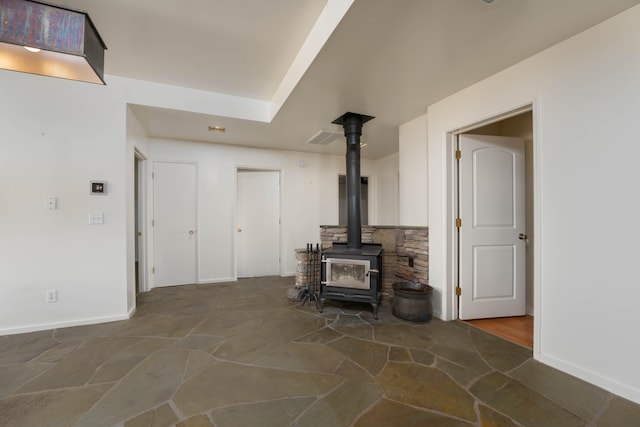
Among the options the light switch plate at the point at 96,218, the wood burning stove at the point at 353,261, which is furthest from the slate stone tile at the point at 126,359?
the wood burning stove at the point at 353,261

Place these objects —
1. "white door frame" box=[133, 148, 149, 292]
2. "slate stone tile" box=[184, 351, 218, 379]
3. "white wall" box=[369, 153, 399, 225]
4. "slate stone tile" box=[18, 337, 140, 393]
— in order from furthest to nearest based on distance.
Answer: "white wall" box=[369, 153, 399, 225] < "white door frame" box=[133, 148, 149, 292] < "slate stone tile" box=[184, 351, 218, 379] < "slate stone tile" box=[18, 337, 140, 393]

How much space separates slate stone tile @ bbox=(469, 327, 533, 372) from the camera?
200cm

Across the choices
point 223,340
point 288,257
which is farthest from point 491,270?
point 288,257

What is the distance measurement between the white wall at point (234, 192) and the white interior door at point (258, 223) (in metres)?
0.16

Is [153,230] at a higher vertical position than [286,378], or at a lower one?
higher

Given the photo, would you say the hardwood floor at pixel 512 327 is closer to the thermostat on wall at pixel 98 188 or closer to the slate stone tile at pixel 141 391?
the slate stone tile at pixel 141 391

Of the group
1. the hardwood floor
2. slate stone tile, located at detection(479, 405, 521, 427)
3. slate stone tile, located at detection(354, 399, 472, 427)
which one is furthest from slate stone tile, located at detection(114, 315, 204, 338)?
the hardwood floor

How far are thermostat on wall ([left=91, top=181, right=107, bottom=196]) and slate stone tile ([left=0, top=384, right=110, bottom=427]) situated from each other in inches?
72.7

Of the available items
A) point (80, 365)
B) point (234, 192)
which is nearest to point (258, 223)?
point (234, 192)

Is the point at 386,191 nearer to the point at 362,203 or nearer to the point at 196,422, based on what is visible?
the point at 362,203

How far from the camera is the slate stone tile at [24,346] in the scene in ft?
6.82

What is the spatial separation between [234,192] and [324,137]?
1905mm

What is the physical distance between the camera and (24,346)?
2268 mm

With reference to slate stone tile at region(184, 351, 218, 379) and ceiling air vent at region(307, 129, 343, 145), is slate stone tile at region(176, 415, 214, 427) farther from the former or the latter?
ceiling air vent at region(307, 129, 343, 145)
